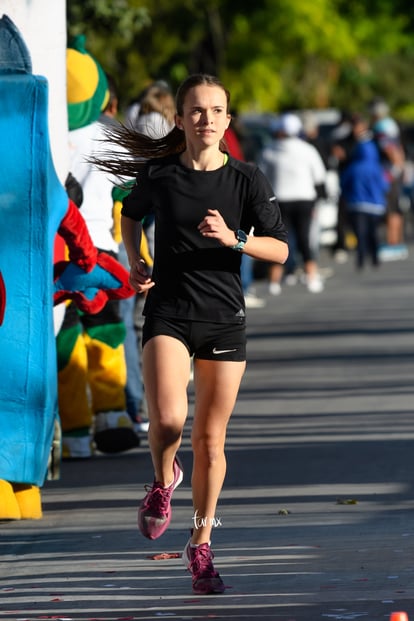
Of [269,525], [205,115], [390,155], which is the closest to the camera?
[205,115]

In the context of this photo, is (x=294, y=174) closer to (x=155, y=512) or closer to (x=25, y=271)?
(x=25, y=271)

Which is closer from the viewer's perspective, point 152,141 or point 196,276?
point 196,276

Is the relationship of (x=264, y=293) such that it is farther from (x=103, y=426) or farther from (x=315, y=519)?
(x=315, y=519)

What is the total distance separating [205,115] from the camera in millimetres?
6176

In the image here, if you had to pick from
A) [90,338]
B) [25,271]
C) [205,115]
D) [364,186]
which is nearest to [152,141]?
[205,115]

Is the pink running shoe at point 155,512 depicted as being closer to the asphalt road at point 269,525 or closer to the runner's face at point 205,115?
the asphalt road at point 269,525

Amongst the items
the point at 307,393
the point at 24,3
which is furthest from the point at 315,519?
the point at 307,393

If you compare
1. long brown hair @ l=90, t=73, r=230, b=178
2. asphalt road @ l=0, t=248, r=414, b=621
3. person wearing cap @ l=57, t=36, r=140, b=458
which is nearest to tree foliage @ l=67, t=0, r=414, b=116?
asphalt road @ l=0, t=248, r=414, b=621

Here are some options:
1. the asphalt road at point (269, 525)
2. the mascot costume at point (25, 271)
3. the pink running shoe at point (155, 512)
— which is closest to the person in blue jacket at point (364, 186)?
the asphalt road at point (269, 525)

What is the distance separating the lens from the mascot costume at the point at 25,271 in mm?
7477

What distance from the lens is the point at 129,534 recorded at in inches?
293

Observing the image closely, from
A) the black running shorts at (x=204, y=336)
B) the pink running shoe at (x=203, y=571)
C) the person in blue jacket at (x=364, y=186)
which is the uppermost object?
the black running shorts at (x=204, y=336)

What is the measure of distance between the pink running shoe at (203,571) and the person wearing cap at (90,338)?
9.92 ft

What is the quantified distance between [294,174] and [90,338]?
941cm
